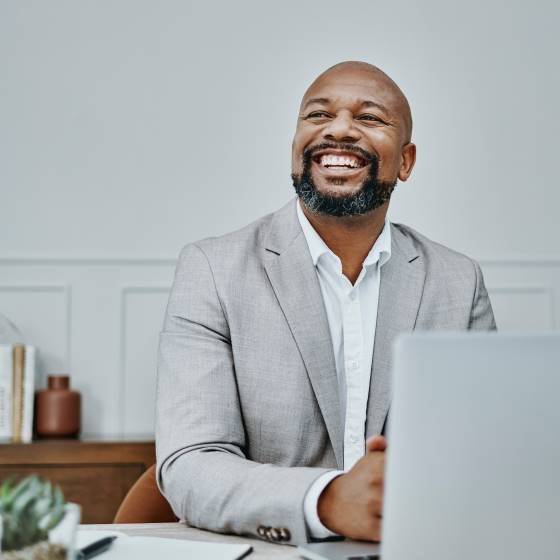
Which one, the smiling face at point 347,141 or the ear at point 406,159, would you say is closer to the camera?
the smiling face at point 347,141

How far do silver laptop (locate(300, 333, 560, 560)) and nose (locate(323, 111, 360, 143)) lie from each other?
105 cm

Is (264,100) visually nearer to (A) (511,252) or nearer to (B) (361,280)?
(A) (511,252)

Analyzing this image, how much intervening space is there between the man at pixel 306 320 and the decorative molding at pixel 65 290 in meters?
1.12

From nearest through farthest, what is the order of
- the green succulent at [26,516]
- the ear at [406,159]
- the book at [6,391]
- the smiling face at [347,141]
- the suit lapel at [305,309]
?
the green succulent at [26,516], the suit lapel at [305,309], the smiling face at [347,141], the ear at [406,159], the book at [6,391]

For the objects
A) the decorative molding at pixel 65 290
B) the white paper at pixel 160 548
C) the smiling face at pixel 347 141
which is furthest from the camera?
the decorative molding at pixel 65 290

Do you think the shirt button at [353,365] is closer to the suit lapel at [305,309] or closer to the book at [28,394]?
the suit lapel at [305,309]

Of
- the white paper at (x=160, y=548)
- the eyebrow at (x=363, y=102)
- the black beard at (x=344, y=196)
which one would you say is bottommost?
the white paper at (x=160, y=548)

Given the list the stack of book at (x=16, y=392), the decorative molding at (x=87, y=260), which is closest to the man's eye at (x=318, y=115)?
the decorative molding at (x=87, y=260)

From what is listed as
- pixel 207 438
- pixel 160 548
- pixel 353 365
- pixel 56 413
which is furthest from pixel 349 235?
pixel 56 413

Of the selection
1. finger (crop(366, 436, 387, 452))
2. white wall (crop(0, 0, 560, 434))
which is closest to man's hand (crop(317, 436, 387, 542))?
finger (crop(366, 436, 387, 452))

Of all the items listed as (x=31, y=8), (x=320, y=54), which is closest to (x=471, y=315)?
(x=320, y=54)

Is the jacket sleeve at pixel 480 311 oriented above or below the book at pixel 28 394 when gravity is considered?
above

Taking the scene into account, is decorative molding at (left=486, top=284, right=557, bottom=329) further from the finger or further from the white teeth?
the finger

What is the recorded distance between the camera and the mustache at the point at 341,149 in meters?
1.71
